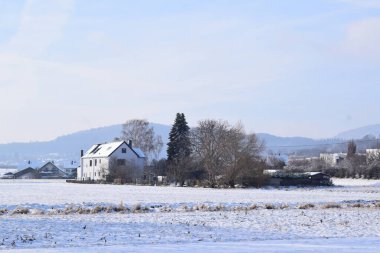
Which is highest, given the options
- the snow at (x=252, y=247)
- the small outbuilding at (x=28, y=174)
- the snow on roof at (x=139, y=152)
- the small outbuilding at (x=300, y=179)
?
the snow on roof at (x=139, y=152)

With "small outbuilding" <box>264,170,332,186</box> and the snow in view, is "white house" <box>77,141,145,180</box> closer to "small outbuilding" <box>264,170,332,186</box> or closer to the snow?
"small outbuilding" <box>264,170,332,186</box>

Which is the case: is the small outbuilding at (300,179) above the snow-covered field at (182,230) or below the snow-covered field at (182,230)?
above

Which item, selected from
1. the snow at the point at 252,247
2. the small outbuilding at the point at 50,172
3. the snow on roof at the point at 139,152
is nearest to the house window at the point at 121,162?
the snow on roof at the point at 139,152

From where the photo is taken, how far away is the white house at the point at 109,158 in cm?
12062

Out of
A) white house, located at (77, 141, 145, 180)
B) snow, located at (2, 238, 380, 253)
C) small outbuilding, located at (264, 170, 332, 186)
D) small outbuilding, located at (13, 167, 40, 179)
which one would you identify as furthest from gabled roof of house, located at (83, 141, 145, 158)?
snow, located at (2, 238, 380, 253)

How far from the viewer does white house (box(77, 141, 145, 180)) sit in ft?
396

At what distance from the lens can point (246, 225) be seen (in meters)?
26.5

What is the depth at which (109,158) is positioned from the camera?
405 feet

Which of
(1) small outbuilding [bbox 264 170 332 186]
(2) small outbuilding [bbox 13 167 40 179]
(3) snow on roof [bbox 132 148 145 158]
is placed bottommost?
(1) small outbuilding [bbox 264 170 332 186]

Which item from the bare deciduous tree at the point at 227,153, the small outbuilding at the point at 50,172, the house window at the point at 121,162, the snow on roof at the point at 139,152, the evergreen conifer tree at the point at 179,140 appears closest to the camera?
the bare deciduous tree at the point at 227,153

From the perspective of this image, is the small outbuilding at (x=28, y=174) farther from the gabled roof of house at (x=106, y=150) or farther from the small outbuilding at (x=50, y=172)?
the gabled roof of house at (x=106, y=150)

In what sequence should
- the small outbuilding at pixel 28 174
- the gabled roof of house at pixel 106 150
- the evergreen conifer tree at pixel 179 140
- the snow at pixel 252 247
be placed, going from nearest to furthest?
1. the snow at pixel 252 247
2. the evergreen conifer tree at pixel 179 140
3. the gabled roof of house at pixel 106 150
4. the small outbuilding at pixel 28 174

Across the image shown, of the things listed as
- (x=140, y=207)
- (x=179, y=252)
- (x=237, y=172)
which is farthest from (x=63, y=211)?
(x=237, y=172)

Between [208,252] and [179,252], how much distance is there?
795 millimetres
